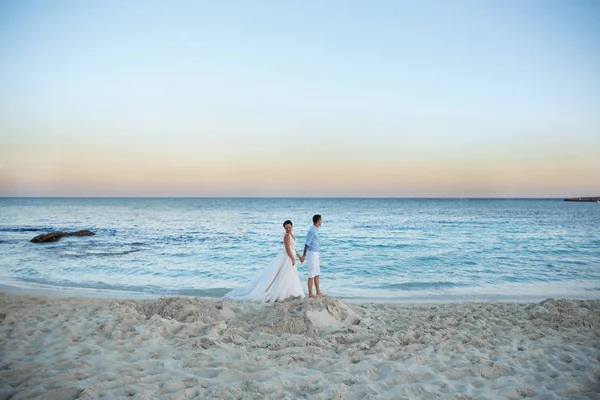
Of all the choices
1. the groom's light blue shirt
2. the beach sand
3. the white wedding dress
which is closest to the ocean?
the white wedding dress

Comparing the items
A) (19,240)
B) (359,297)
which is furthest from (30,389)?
(19,240)

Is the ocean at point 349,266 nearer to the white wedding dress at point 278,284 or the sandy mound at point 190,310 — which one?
the white wedding dress at point 278,284

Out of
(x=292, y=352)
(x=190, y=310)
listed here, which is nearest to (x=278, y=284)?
(x=190, y=310)

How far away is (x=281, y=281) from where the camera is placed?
948 cm

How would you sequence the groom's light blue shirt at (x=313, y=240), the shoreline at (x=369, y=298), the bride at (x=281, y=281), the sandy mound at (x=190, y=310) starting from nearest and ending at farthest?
1. the sandy mound at (x=190, y=310)
2. the groom's light blue shirt at (x=313, y=240)
3. the bride at (x=281, y=281)
4. the shoreline at (x=369, y=298)

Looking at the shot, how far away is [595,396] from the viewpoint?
4230mm

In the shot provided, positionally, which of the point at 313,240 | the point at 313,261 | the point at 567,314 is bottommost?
the point at 567,314

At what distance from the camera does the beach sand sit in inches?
167

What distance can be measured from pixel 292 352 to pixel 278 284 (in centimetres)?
412

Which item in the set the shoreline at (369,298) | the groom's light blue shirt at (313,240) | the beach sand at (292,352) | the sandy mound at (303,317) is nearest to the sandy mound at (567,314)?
the beach sand at (292,352)

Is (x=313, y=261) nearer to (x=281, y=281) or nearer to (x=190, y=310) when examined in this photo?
(x=281, y=281)

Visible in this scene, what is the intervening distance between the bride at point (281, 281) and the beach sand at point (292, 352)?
1.34 meters

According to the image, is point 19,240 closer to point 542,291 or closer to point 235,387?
point 235,387

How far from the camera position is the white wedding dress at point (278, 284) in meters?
9.40
